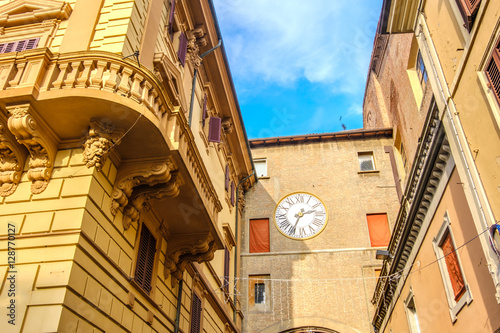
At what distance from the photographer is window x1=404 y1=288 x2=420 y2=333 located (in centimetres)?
1279

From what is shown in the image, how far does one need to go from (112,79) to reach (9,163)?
2433 millimetres

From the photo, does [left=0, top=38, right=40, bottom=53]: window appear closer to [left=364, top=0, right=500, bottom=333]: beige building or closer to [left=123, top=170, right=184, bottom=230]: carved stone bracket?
[left=123, top=170, right=184, bottom=230]: carved stone bracket

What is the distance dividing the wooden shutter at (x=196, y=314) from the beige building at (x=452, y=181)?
614 cm

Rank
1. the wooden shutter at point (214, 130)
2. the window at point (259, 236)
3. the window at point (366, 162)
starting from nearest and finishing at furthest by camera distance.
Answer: the wooden shutter at point (214, 130) → the window at point (259, 236) → the window at point (366, 162)

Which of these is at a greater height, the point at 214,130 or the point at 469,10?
the point at 214,130

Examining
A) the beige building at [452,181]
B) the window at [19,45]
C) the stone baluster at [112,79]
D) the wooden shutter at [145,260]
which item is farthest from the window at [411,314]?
the window at [19,45]

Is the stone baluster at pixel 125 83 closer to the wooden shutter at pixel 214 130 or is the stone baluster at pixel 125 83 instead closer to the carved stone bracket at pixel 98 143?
the carved stone bracket at pixel 98 143

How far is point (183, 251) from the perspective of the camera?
11570mm

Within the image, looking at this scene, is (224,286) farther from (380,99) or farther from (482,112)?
(380,99)

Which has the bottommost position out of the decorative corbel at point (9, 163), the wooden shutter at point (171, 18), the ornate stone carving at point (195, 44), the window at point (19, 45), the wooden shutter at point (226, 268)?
the decorative corbel at point (9, 163)

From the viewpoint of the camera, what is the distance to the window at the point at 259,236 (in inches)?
875

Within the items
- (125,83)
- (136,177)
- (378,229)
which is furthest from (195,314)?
(378,229)

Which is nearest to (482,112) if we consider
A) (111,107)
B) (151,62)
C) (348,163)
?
(111,107)

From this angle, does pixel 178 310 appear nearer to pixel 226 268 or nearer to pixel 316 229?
pixel 226 268
